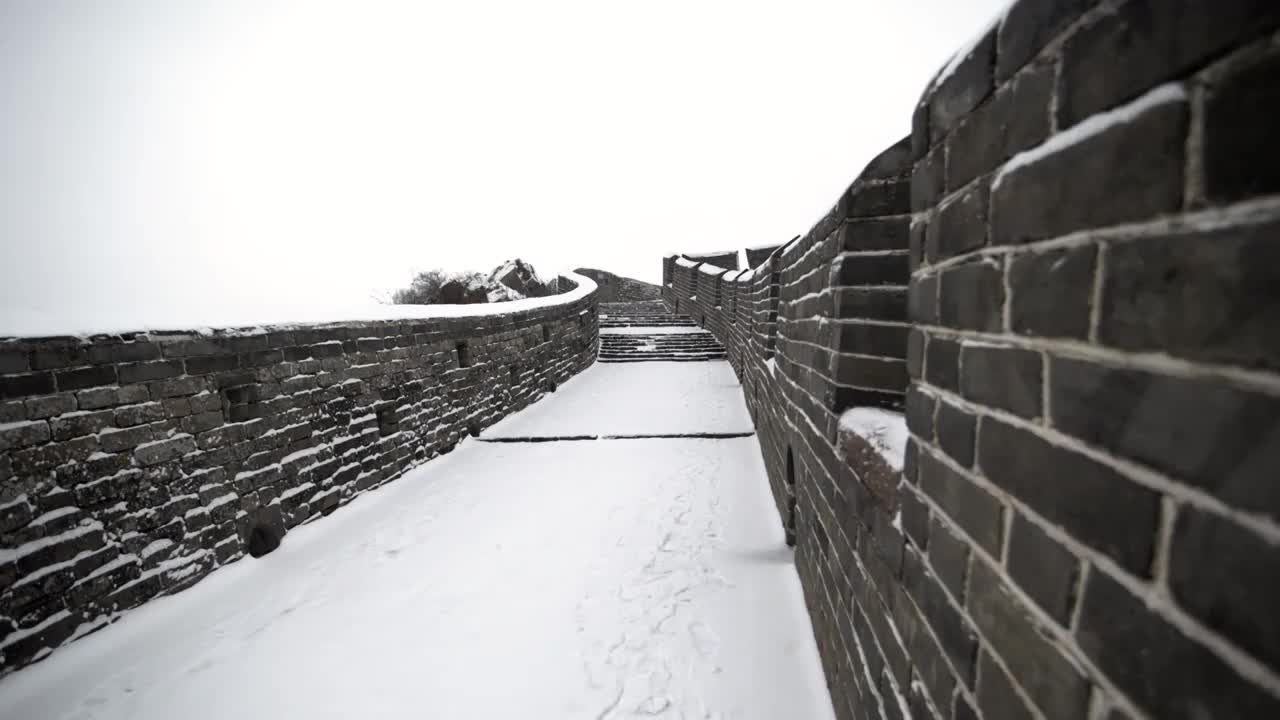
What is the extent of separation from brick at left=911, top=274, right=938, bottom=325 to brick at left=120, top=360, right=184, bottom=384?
3.81m

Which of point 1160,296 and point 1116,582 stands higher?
point 1160,296

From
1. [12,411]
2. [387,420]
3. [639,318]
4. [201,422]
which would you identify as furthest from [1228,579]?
[639,318]

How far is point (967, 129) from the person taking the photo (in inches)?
34.9

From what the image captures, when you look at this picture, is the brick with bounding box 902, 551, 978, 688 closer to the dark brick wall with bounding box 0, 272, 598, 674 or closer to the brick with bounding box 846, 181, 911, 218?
the brick with bounding box 846, 181, 911, 218

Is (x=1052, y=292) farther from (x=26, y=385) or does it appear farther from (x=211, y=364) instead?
(x=211, y=364)

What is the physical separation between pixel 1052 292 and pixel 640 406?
241 inches

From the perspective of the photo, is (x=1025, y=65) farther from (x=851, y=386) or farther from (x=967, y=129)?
(x=851, y=386)

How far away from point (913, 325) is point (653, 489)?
3210 mm

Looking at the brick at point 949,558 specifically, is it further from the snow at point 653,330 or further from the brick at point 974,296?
the snow at point 653,330

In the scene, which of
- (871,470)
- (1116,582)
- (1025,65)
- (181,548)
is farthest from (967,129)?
(181,548)

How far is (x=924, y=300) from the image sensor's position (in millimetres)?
1051

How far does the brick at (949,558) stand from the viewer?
2.85 feet

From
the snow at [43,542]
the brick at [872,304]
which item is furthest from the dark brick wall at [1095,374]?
the snow at [43,542]

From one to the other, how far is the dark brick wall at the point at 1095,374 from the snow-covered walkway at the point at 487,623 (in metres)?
1.30
